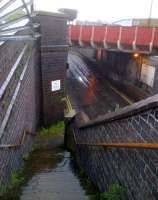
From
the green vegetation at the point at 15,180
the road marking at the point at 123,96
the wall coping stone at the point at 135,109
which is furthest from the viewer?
the road marking at the point at 123,96

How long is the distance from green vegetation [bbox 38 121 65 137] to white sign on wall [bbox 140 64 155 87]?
347 inches

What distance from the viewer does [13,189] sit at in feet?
18.6

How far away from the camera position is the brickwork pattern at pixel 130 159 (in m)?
3.39

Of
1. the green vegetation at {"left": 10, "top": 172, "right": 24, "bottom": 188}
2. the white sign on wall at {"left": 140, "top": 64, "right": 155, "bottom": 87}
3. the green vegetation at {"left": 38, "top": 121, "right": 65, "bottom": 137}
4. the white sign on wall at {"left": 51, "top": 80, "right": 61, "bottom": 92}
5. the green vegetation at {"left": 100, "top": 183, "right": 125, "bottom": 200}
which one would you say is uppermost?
the green vegetation at {"left": 100, "top": 183, "right": 125, "bottom": 200}

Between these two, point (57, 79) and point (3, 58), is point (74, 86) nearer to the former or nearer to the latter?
point (57, 79)

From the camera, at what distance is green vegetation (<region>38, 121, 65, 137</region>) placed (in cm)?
1353

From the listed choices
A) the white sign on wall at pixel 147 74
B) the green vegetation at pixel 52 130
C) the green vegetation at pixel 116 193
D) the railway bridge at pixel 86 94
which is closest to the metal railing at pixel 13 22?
the railway bridge at pixel 86 94

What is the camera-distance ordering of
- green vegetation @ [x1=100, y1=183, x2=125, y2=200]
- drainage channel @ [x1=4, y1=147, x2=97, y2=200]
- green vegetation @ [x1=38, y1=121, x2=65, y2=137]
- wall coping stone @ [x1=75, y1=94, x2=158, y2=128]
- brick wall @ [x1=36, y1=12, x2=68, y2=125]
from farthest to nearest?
green vegetation @ [x1=38, y1=121, x2=65, y2=137] < brick wall @ [x1=36, y1=12, x2=68, y2=125] < drainage channel @ [x1=4, y1=147, x2=97, y2=200] < green vegetation @ [x1=100, y1=183, x2=125, y2=200] < wall coping stone @ [x1=75, y1=94, x2=158, y2=128]

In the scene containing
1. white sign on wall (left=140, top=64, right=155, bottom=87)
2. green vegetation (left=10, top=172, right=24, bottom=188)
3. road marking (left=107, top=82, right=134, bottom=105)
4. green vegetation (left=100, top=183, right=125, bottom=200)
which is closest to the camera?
green vegetation (left=100, top=183, right=125, bottom=200)

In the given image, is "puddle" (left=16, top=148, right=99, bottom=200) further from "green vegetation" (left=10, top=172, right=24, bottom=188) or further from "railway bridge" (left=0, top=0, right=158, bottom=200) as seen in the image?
"railway bridge" (left=0, top=0, right=158, bottom=200)

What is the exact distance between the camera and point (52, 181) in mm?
6293

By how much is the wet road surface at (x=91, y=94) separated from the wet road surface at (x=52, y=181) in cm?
947

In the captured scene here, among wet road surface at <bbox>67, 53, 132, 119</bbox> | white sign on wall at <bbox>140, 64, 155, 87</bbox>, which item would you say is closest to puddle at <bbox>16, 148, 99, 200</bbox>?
wet road surface at <bbox>67, 53, 132, 119</bbox>

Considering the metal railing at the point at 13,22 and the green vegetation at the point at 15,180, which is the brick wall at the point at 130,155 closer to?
the green vegetation at the point at 15,180
